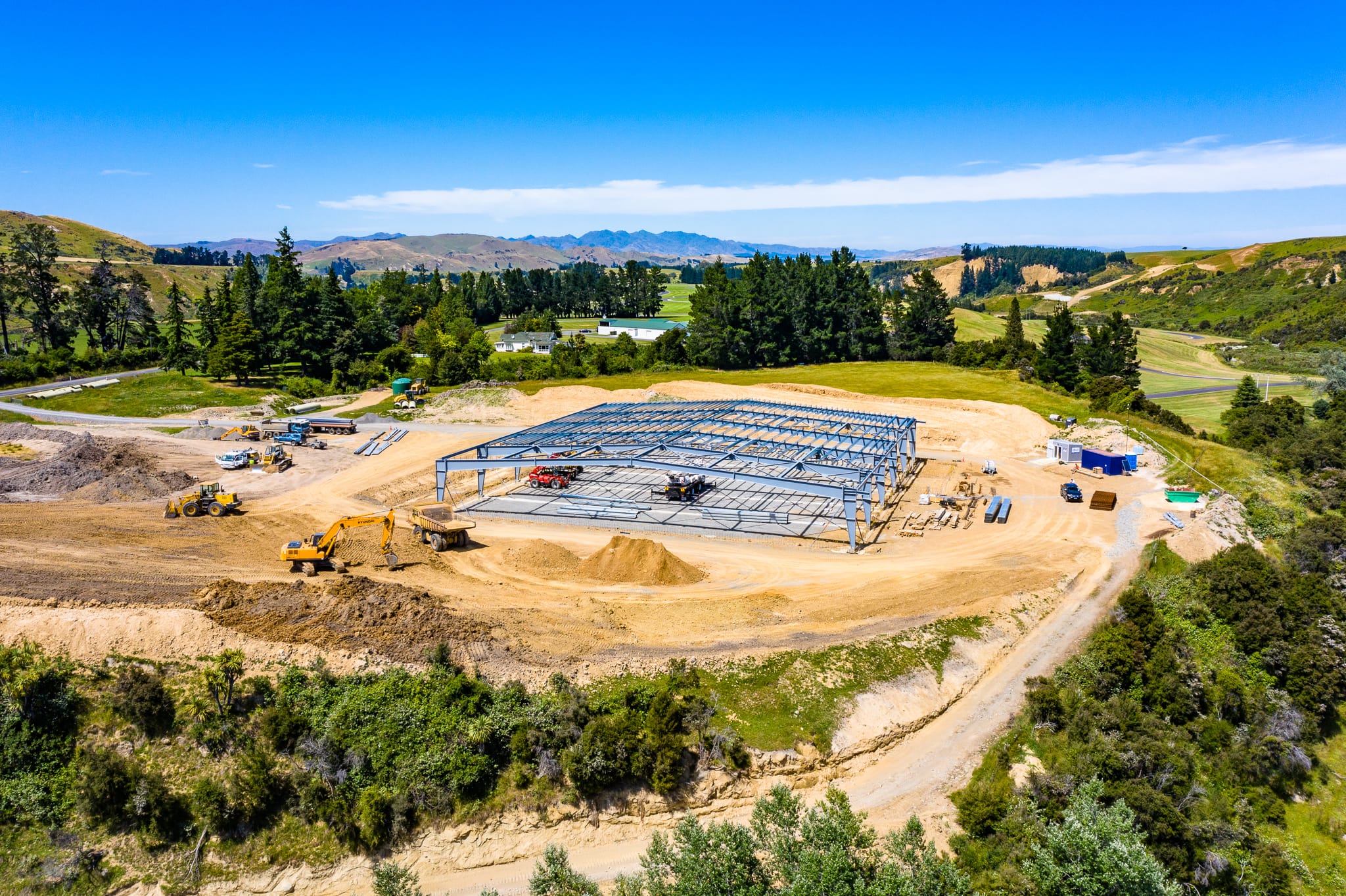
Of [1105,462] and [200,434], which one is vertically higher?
[200,434]

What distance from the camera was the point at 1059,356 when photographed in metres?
82.4

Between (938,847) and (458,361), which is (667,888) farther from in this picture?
(458,361)

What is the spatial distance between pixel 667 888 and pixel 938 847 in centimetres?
868

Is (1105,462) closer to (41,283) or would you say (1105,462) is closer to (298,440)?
(298,440)

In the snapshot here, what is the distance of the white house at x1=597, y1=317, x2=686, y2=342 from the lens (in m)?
141

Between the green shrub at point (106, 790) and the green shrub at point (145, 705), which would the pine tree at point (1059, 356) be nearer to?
the green shrub at point (145, 705)

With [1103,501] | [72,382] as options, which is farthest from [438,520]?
[72,382]

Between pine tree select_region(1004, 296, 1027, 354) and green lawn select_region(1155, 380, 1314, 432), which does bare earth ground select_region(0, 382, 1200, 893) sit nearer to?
green lawn select_region(1155, 380, 1314, 432)

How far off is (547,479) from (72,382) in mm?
62953

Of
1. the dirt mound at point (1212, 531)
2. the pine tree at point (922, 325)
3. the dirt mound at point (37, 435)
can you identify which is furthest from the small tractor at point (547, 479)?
the pine tree at point (922, 325)

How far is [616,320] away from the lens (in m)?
153

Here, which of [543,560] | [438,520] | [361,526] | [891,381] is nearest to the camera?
[543,560]

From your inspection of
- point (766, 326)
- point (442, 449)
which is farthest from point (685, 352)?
point (442, 449)

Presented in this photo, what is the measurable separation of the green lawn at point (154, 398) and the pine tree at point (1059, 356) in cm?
8295
